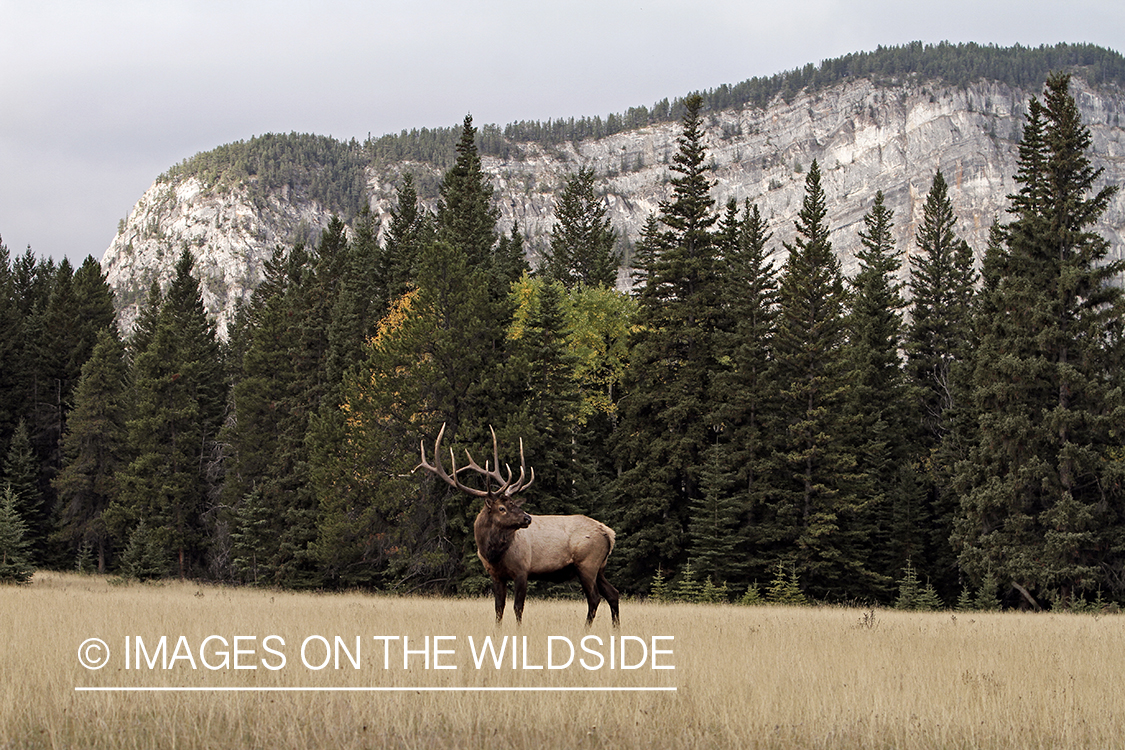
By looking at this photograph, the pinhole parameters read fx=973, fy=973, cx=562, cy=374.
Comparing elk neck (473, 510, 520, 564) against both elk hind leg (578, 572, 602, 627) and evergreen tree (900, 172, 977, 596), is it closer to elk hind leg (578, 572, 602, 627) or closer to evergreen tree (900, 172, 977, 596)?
elk hind leg (578, 572, 602, 627)

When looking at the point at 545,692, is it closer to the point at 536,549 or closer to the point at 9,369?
the point at 536,549

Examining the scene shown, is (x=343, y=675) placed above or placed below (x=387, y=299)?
below

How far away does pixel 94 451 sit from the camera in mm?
46062

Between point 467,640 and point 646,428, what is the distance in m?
25.9

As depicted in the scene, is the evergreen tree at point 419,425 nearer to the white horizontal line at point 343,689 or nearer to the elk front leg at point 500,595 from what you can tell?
the elk front leg at point 500,595

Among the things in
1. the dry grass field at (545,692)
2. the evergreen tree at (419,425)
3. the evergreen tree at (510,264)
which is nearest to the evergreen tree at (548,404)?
the evergreen tree at (419,425)

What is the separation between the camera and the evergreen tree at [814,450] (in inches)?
1366

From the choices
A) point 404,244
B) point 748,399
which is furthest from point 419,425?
point 404,244

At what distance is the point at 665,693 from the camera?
7762 mm

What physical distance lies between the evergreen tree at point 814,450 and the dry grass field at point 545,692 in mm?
22230

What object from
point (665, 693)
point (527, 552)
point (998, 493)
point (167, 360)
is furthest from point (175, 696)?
point (167, 360)

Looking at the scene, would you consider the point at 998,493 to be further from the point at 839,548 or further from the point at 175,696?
the point at 175,696

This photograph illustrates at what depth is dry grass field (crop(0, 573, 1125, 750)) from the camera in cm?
623

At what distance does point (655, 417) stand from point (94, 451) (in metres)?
27.6
